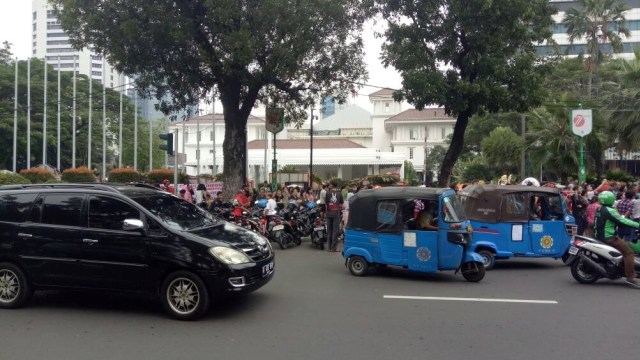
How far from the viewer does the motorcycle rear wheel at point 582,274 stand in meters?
9.34

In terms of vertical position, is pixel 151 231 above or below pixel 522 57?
below

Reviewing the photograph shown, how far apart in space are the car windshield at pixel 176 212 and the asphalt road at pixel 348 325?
1199mm

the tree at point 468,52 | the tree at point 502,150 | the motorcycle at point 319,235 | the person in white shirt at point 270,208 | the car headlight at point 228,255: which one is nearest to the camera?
the car headlight at point 228,255

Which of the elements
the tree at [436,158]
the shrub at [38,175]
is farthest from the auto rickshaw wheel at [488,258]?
the tree at [436,158]

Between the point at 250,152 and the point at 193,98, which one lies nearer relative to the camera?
the point at 193,98

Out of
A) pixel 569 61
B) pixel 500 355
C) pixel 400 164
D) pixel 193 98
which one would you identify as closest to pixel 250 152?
pixel 400 164

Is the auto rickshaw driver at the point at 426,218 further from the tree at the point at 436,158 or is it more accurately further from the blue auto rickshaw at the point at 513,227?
the tree at the point at 436,158

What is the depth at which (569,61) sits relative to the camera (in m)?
45.1

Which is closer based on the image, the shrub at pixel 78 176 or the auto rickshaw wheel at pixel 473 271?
the auto rickshaw wheel at pixel 473 271

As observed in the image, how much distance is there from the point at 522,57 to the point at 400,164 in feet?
117

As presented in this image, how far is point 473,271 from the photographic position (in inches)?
372

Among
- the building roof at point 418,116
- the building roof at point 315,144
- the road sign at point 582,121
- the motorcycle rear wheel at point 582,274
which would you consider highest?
the building roof at point 418,116

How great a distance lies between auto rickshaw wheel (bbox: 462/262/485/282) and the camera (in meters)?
9.41

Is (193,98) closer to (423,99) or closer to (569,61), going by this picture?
(423,99)
